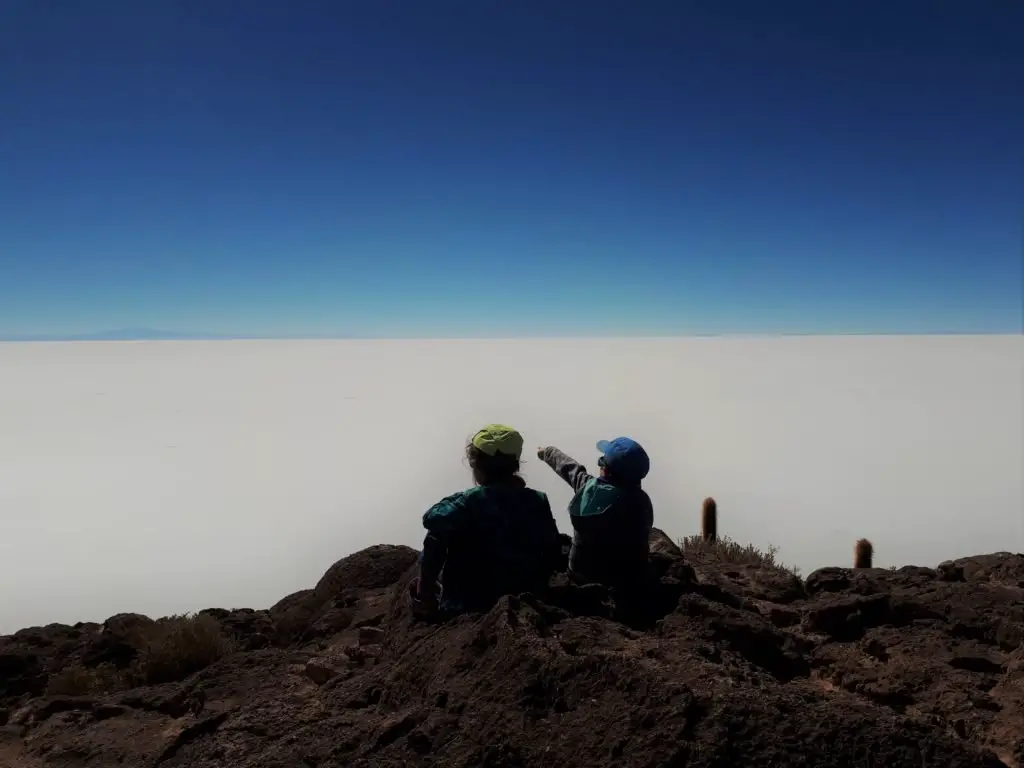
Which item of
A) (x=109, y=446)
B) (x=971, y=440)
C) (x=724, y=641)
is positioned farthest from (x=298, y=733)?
(x=971, y=440)

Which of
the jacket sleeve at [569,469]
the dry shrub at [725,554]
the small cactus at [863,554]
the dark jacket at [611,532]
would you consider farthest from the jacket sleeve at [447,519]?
the small cactus at [863,554]

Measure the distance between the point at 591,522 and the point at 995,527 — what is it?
11.8 meters

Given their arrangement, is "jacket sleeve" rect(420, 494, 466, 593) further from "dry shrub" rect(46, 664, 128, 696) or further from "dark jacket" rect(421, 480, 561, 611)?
"dry shrub" rect(46, 664, 128, 696)

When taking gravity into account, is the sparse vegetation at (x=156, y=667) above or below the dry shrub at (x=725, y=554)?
below

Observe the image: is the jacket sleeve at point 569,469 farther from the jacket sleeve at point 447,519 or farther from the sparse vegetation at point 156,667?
the sparse vegetation at point 156,667

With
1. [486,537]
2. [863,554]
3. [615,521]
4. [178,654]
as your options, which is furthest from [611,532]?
[863,554]

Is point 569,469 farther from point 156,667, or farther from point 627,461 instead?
point 156,667

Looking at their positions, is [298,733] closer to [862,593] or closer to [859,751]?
[859,751]

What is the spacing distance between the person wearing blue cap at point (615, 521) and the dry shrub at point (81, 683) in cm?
313

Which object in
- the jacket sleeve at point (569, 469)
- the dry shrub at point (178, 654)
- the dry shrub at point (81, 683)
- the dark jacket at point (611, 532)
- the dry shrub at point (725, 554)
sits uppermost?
the jacket sleeve at point (569, 469)


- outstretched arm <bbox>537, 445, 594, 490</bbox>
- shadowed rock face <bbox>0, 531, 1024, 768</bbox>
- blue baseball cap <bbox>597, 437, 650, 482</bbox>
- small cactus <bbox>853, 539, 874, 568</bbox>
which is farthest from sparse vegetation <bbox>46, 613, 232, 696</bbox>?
small cactus <bbox>853, 539, 874, 568</bbox>

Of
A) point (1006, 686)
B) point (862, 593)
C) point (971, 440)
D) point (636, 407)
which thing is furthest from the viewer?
point (636, 407)

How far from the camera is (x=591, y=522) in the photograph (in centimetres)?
409

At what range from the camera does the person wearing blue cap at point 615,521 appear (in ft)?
13.4
